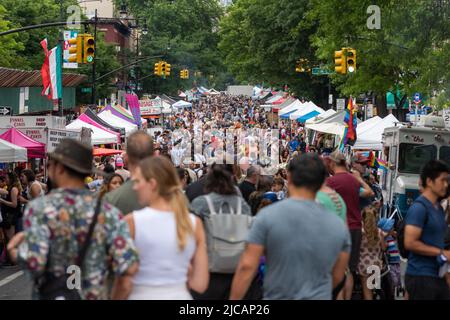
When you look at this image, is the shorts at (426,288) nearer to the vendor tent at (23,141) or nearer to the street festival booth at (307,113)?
the vendor tent at (23,141)

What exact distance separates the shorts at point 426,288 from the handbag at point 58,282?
10.3 feet

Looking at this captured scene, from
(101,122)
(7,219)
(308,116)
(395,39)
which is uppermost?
(395,39)

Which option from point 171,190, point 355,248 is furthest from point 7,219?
point 171,190

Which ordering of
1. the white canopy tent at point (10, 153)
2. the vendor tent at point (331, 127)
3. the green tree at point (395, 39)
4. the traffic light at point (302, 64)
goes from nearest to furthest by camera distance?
the white canopy tent at point (10, 153)
the green tree at point (395, 39)
the vendor tent at point (331, 127)
the traffic light at point (302, 64)

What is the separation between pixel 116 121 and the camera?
3866cm

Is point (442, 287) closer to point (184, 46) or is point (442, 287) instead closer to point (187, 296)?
point (187, 296)

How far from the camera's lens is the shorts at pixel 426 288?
7777mm

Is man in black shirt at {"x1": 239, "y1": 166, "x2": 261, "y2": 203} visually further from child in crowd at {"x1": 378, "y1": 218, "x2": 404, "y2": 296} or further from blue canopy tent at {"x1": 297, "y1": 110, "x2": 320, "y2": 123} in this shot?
blue canopy tent at {"x1": 297, "y1": 110, "x2": 320, "y2": 123}

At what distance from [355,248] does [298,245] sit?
470 cm

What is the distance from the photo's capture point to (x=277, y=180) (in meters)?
15.8

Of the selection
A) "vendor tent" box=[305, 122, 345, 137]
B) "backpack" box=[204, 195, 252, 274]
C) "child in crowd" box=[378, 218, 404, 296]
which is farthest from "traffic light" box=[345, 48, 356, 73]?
"backpack" box=[204, 195, 252, 274]

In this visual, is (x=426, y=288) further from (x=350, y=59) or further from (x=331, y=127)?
(x=331, y=127)

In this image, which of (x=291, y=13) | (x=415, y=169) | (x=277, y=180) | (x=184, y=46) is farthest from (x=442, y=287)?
(x=184, y=46)

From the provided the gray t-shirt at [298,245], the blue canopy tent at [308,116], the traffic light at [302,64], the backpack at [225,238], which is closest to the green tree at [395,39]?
the blue canopy tent at [308,116]
